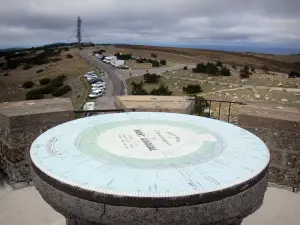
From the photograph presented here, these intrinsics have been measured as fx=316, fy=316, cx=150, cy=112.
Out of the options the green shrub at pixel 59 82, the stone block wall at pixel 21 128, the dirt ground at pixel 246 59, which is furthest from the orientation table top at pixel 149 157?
the dirt ground at pixel 246 59

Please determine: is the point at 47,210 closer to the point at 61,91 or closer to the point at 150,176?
the point at 150,176

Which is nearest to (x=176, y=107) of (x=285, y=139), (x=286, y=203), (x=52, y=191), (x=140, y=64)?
(x=285, y=139)

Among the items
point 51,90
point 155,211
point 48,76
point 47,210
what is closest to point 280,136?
point 155,211

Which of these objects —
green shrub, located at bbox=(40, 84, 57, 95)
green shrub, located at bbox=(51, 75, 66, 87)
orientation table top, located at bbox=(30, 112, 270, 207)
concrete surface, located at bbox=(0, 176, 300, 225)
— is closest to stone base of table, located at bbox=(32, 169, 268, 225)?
orientation table top, located at bbox=(30, 112, 270, 207)

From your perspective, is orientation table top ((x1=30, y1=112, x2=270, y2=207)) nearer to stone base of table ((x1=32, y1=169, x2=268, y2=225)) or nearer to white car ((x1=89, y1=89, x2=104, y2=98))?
stone base of table ((x1=32, y1=169, x2=268, y2=225))

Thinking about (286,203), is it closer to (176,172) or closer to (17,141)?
(176,172)

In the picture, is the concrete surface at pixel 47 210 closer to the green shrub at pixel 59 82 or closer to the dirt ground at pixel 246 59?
the green shrub at pixel 59 82
